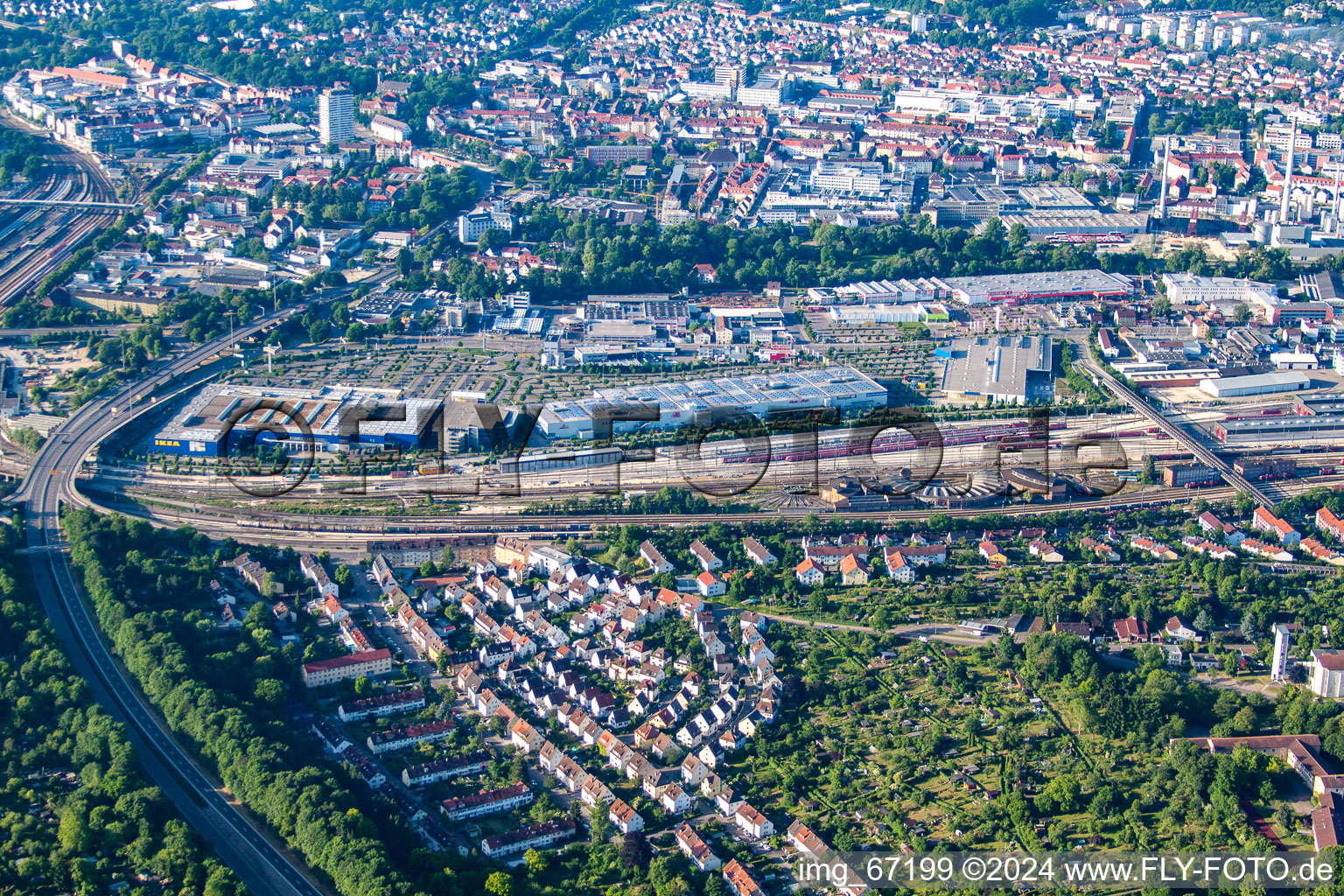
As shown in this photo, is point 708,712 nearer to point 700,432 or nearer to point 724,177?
point 700,432

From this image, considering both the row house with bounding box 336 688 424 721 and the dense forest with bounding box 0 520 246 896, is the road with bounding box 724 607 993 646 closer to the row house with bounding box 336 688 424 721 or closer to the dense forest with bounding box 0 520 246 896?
the row house with bounding box 336 688 424 721

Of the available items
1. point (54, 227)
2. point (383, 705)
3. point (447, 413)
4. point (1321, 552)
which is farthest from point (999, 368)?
point (54, 227)

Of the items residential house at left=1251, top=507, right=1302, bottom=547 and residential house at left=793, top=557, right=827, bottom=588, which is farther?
residential house at left=1251, top=507, right=1302, bottom=547

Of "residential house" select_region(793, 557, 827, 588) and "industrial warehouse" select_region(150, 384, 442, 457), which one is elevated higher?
"industrial warehouse" select_region(150, 384, 442, 457)

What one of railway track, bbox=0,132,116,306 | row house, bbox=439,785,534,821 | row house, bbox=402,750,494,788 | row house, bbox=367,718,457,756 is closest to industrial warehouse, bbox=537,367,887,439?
row house, bbox=367,718,457,756

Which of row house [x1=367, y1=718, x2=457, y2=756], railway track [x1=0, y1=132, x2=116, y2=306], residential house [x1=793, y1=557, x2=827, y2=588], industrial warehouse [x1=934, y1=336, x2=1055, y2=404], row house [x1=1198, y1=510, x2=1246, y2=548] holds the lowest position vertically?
row house [x1=367, y1=718, x2=457, y2=756]

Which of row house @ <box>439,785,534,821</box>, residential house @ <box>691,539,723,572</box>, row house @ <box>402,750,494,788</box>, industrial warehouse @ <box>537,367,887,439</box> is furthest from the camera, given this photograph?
industrial warehouse @ <box>537,367,887,439</box>

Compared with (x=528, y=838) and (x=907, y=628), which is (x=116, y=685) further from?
(x=907, y=628)

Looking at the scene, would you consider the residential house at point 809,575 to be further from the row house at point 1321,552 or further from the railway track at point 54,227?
the railway track at point 54,227
